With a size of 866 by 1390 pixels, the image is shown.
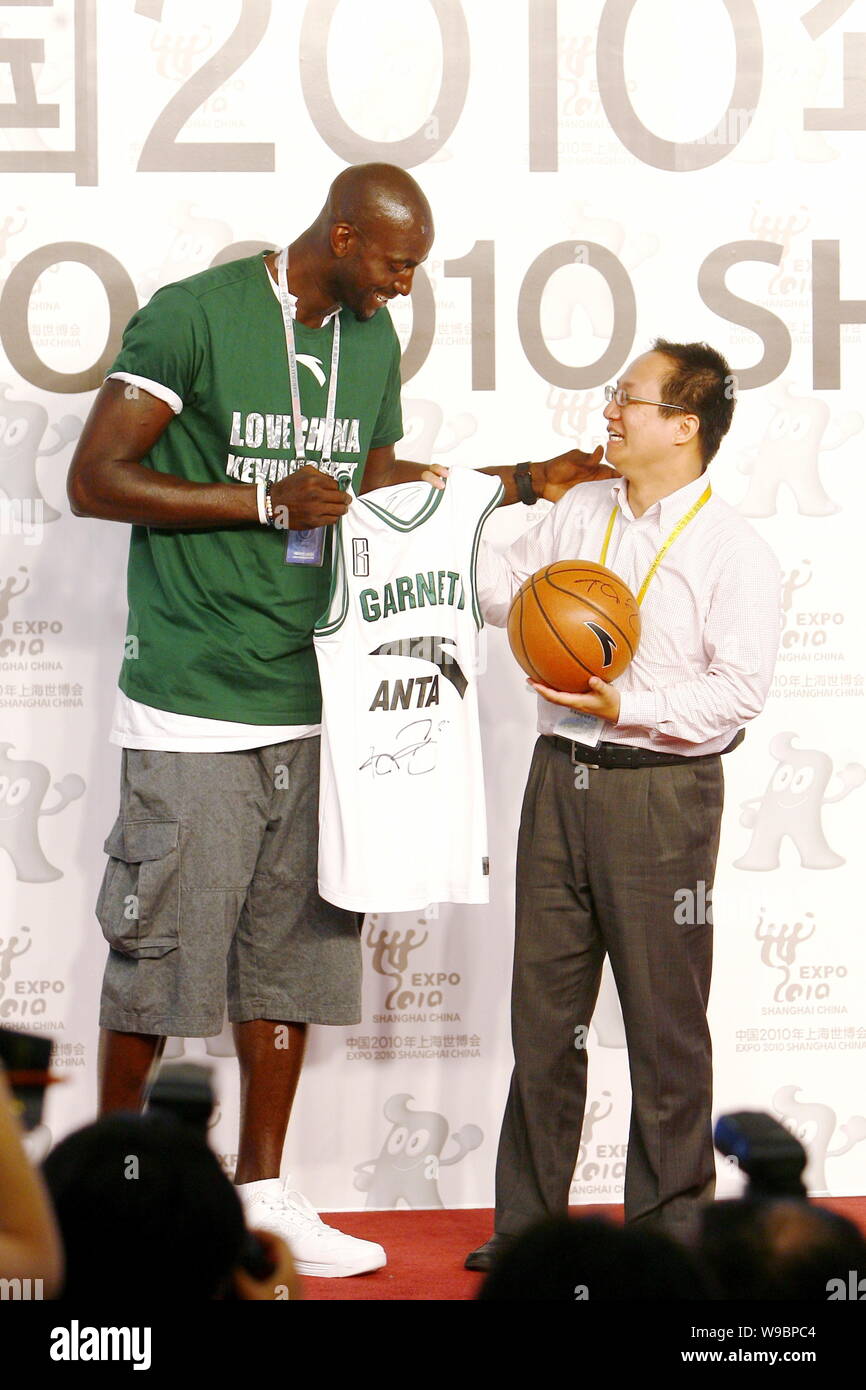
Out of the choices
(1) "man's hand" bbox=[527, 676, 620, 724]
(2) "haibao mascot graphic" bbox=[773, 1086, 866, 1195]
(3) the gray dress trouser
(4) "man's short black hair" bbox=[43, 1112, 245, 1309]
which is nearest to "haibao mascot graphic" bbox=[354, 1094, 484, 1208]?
(3) the gray dress trouser

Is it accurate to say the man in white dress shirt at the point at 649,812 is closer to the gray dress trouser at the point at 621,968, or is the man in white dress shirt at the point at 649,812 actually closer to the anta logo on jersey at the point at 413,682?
the gray dress trouser at the point at 621,968

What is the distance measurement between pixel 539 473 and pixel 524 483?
5cm

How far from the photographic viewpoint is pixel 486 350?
137 inches

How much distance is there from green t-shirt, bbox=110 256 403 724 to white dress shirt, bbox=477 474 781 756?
0.46 m

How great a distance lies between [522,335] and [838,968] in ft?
5.99

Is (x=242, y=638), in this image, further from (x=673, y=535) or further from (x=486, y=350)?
(x=486, y=350)

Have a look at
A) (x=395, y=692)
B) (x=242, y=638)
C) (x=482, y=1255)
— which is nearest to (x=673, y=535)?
(x=395, y=692)

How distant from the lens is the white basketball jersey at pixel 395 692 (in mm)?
2844

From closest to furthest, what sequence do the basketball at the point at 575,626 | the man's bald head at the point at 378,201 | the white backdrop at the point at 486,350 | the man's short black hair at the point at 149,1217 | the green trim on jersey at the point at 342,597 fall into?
1. the man's short black hair at the point at 149,1217
2. the basketball at the point at 575,626
3. the man's bald head at the point at 378,201
4. the green trim on jersey at the point at 342,597
5. the white backdrop at the point at 486,350

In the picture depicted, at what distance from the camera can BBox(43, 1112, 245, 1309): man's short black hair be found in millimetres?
951

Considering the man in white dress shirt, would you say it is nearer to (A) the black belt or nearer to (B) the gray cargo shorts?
(A) the black belt

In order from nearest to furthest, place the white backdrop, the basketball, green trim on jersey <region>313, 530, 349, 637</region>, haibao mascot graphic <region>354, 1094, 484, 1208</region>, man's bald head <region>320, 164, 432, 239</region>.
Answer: the basketball < man's bald head <region>320, 164, 432, 239</region> < green trim on jersey <region>313, 530, 349, 637</region> < the white backdrop < haibao mascot graphic <region>354, 1094, 484, 1208</region>

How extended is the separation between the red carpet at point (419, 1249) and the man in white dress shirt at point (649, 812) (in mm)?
173

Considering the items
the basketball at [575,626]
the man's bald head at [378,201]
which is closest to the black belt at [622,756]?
the basketball at [575,626]
